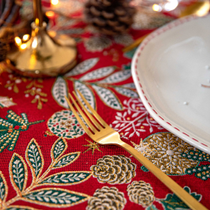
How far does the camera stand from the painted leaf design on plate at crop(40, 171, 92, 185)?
27 cm

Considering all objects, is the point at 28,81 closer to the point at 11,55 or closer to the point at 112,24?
the point at 11,55

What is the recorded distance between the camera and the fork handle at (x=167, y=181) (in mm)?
244

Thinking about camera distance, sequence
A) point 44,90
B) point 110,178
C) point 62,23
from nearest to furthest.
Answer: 1. point 110,178
2. point 44,90
3. point 62,23

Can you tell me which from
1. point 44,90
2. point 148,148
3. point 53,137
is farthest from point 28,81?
point 148,148

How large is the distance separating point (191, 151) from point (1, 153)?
10.4 inches

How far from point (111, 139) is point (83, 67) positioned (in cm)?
19

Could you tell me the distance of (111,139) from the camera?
12.2 inches

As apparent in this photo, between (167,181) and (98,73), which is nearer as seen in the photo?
(167,181)

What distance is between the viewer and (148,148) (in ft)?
1.03

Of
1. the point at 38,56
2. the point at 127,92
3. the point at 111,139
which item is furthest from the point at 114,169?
the point at 38,56

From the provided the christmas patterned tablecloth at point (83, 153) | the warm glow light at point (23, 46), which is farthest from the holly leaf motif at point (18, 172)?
the warm glow light at point (23, 46)

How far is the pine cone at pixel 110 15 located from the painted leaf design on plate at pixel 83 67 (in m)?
0.08

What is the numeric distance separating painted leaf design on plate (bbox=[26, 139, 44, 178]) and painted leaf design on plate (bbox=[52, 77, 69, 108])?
86mm

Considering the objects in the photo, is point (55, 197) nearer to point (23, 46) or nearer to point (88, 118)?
point (88, 118)
